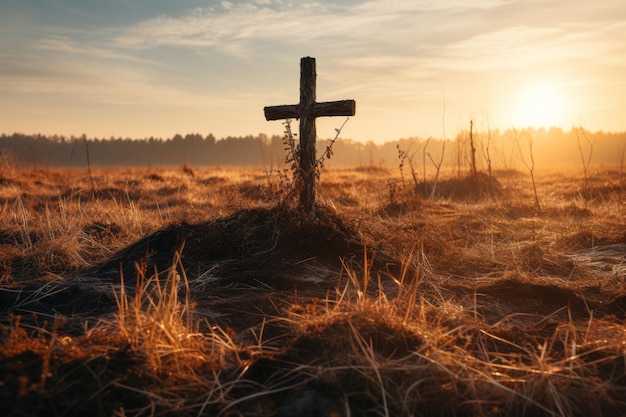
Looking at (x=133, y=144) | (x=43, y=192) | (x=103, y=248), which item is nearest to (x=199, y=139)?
(x=133, y=144)

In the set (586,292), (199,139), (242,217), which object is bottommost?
(586,292)

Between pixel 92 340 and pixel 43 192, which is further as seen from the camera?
pixel 43 192

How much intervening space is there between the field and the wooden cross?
0.26 metres

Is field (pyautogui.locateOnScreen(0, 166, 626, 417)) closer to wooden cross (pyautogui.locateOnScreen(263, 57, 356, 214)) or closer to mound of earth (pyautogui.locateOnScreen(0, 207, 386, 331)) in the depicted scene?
mound of earth (pyautogui.locateOnScreen(0, 207, 386, 331))

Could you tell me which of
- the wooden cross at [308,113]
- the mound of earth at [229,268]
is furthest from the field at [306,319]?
the wooden cross at [308,113]

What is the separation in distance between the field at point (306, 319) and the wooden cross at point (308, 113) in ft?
0.86

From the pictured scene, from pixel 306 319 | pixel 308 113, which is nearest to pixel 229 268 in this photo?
pixel 306 319

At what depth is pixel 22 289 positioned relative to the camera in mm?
4617

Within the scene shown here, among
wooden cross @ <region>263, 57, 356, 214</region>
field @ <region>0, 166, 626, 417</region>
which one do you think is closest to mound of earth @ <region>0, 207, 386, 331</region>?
field @ <region>0, 166, 626, 417</region>

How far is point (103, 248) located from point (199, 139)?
326 feet

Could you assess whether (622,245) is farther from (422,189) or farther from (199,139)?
(199,139)

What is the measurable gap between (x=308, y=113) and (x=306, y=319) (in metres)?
2.87

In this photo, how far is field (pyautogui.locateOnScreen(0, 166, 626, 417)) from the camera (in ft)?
8.13

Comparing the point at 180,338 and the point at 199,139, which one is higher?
the point at 199,139
